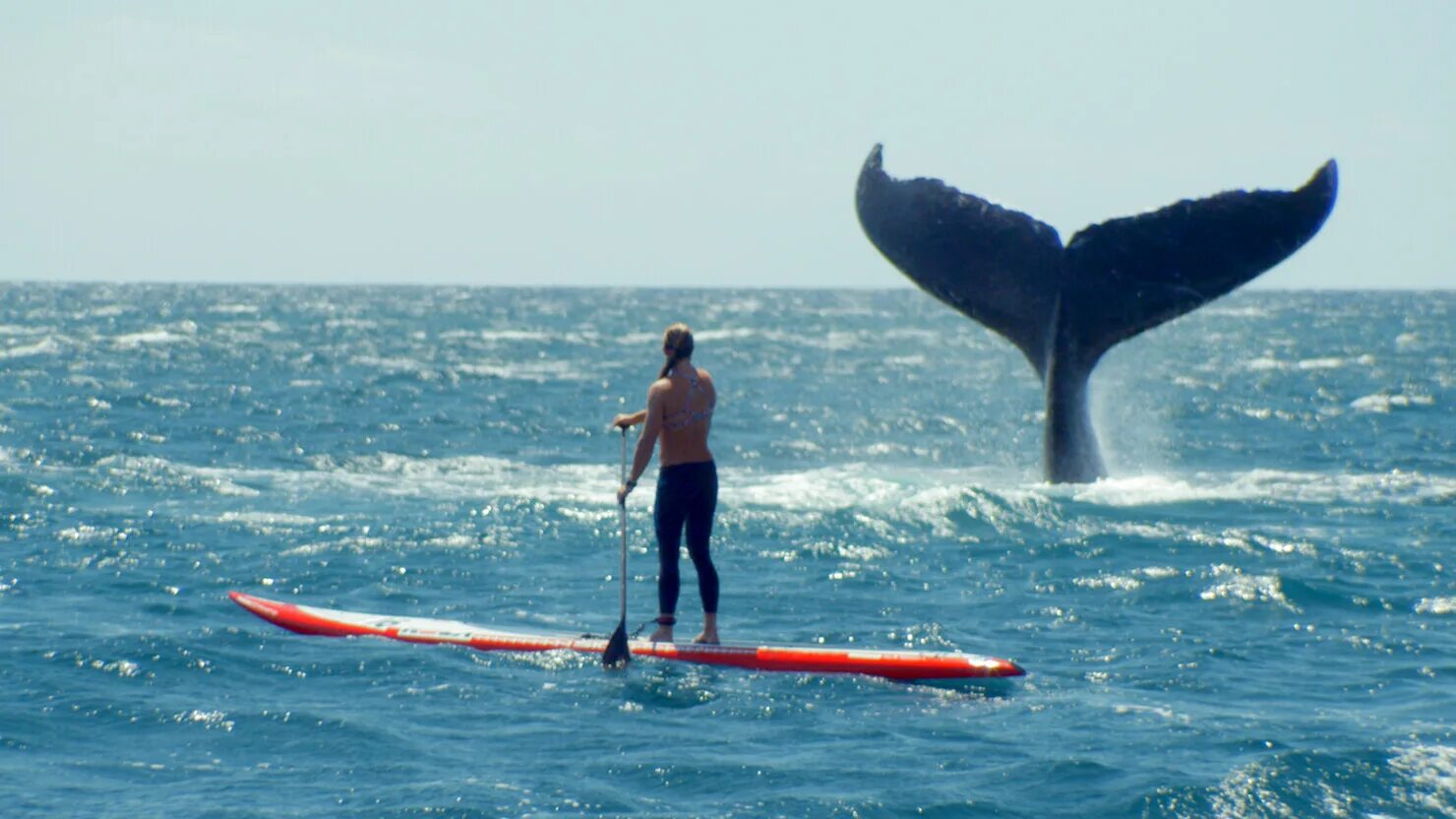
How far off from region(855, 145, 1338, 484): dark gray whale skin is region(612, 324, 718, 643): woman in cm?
321

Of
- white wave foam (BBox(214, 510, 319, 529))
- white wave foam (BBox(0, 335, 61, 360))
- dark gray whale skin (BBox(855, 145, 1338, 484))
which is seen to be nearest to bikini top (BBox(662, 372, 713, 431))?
dark gray whale skin (BBox(855, 145, 1338, 484))

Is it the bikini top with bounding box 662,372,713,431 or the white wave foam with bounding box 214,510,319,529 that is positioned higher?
the bikini top with bounding box 662,372,713,431

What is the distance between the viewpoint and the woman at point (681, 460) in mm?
8523

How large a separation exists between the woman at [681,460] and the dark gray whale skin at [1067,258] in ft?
10.5

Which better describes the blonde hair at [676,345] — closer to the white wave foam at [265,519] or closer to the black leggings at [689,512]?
the black leggings at [689,512]

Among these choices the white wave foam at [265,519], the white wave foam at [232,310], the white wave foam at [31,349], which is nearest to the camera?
the white wave foam at [265,519]

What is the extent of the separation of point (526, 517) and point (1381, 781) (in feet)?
27.9

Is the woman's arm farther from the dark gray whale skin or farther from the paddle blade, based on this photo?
the dark gray whale skin

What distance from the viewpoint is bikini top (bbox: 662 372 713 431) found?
855 cm

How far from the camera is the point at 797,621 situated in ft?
32.5

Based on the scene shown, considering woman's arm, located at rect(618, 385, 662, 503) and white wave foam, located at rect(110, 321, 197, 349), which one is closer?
woman's arm, located at rect(618, 385, 662, 503)

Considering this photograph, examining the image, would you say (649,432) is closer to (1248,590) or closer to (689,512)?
(689,512)

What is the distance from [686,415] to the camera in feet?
28.1

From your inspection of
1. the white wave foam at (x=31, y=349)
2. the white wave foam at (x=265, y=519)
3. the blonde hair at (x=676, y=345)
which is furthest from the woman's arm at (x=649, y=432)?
the white wave foam at (x=31, y=349)
